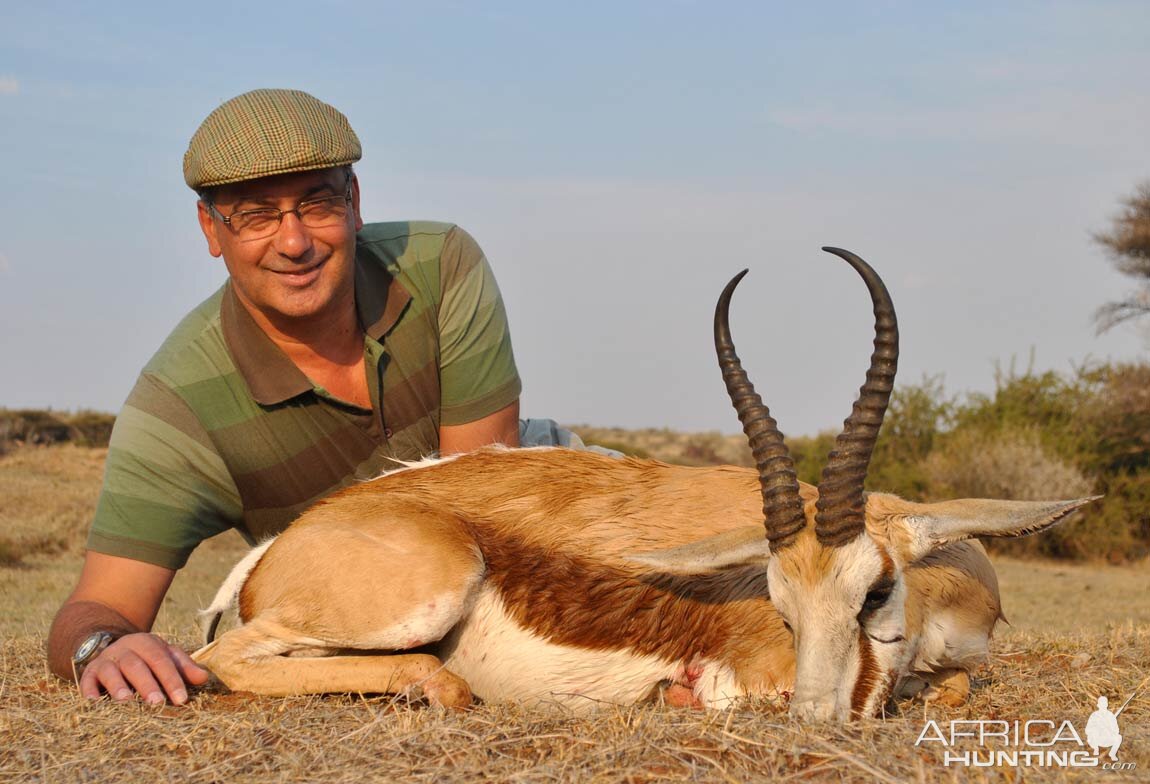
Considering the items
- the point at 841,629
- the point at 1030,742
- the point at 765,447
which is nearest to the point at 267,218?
the point at 765,447

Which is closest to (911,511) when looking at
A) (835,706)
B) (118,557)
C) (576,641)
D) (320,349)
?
(835,706)

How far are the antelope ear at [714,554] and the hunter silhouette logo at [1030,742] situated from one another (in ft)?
3.27

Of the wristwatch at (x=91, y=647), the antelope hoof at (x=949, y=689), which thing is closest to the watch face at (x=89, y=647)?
the wristwatch at (x=91, y=647)

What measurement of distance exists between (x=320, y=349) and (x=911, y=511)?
11.3ft

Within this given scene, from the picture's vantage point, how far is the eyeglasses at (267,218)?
20.1 feet

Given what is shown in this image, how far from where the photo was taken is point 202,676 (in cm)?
495

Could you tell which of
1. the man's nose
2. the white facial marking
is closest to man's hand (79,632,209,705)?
the man's nose

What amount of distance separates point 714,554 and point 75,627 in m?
3.06

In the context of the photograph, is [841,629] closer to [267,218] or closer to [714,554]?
[714,554]

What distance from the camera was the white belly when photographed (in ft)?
17.0

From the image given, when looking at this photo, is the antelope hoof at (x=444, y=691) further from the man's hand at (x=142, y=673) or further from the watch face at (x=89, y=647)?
the watch face at (x=89, y=647)

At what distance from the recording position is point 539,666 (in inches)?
204

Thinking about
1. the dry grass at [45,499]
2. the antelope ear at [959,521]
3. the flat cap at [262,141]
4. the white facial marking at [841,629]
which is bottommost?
the dry grass at [45,499]

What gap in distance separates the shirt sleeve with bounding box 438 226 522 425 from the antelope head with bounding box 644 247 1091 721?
7.41 feet
